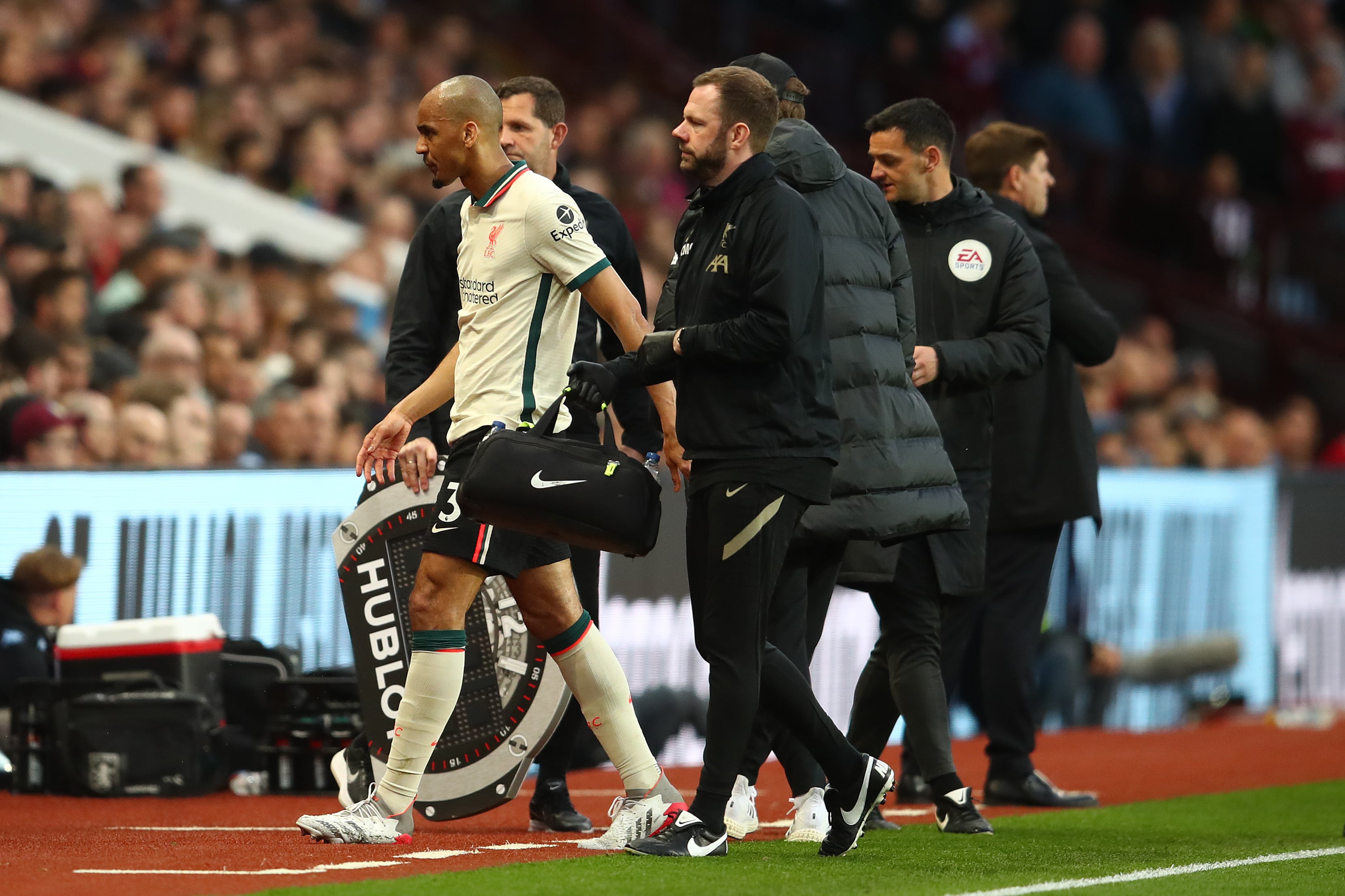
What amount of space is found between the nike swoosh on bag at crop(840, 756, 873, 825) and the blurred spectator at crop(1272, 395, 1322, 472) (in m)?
10.1

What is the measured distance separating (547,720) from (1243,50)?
48.3 feet

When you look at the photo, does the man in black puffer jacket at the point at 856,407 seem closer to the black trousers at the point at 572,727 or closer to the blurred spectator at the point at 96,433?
the black trousers at the point at 572,727

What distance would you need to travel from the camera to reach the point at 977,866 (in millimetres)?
5605

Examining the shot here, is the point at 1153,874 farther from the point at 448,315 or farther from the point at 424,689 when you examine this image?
the point at 448,315

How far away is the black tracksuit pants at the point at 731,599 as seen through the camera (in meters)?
5.40

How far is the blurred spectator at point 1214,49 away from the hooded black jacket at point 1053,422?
1245cm

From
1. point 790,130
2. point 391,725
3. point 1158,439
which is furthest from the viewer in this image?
point 1158,439

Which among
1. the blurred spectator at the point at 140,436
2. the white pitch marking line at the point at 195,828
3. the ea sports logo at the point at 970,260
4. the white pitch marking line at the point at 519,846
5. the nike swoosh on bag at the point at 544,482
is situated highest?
the ea sports logo at the point at 970,260

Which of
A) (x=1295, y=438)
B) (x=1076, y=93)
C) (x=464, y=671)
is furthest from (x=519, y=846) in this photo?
(x=1076, y=93)

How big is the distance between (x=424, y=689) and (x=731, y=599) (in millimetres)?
954

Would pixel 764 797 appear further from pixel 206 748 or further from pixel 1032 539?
pixel 206 748

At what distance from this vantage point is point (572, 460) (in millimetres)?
5441

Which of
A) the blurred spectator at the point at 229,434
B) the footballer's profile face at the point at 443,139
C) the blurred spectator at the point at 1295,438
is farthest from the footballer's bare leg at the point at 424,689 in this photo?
the blurred spectator at the point at 1295,438

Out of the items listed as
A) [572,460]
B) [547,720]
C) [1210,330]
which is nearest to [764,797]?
[547,720]
